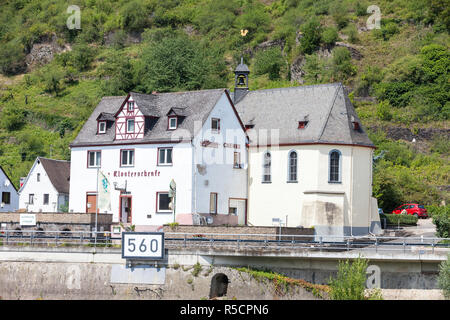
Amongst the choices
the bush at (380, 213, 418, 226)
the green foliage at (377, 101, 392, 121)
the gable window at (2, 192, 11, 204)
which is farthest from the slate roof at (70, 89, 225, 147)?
the green foliage at (377, 101, 392, 121)

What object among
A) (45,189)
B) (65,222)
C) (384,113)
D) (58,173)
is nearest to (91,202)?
(65,222)

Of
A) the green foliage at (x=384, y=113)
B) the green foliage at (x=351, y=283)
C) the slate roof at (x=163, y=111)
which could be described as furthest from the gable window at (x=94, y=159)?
the green foliage at (x=384, y=113)

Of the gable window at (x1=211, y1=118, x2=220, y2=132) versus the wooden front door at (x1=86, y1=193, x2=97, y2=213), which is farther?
the wooden front door at (x1=86, y1=193, x2=97, y2=213)

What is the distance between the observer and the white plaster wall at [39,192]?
65.3 m

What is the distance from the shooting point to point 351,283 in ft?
111

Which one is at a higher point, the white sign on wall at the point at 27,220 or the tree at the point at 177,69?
the tree at the point at 177,69

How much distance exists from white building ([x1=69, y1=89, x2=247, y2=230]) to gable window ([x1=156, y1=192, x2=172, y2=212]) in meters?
0.06

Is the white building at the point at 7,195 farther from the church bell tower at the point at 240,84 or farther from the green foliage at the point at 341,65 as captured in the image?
the green foliage at the point at 341,65

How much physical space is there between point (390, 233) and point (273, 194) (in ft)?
24.7

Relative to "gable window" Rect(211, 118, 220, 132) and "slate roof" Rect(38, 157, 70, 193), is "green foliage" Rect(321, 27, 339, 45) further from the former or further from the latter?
"gable window" Rect(211, 118, 220, 132)

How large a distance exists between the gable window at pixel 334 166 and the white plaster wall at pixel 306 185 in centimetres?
22

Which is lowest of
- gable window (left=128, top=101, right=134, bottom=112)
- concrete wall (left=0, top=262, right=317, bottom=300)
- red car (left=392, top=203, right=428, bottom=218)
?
concrete wall (left=0, top=262, right=317, bottom=300)

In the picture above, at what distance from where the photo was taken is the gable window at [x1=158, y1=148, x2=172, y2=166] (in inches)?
2020
